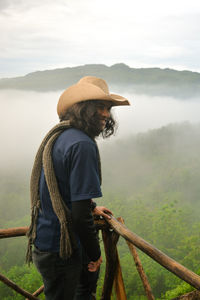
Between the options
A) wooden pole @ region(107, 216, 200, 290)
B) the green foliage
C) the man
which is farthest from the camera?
the green foliage

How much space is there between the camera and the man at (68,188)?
60.3 inches

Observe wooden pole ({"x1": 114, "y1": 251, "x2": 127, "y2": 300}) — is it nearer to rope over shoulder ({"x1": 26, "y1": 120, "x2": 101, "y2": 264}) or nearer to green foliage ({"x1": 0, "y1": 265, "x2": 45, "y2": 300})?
rope over shoulder ({"x1": 26, "y1": 120, "x2": 101, "y2": 264})

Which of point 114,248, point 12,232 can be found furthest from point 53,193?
point 114,248

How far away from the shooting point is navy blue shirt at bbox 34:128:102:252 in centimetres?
151

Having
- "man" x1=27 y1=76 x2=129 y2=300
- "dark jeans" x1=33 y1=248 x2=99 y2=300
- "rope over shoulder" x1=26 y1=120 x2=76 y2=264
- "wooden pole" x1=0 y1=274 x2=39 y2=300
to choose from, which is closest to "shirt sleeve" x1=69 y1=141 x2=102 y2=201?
"man" x1=27 y1=76 x2=129 y2=300

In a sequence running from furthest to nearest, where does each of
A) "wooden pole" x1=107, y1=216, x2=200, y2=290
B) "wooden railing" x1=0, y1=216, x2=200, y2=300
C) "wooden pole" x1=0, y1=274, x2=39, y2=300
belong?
1. "wooden pole" x1=0, y1=274, x2=39, y2=300
2. "wooden railing" x1=0, y1=216, x2=200, y2=300
3. "wooden pole" x1=107, y1=216, x2=200, y2=290

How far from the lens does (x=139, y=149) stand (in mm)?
121062

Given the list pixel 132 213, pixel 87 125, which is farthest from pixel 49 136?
pixel 132 213

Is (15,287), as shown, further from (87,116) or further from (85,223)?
(87,116)

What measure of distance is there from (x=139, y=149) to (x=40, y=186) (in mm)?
120610

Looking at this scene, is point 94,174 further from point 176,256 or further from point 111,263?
point 176,256

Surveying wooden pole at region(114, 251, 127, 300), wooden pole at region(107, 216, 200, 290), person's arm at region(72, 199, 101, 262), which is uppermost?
person's arm at region(72, 199, 101, 262)

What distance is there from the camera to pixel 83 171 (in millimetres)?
1513

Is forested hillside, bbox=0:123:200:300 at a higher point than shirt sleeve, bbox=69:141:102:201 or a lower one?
lower
